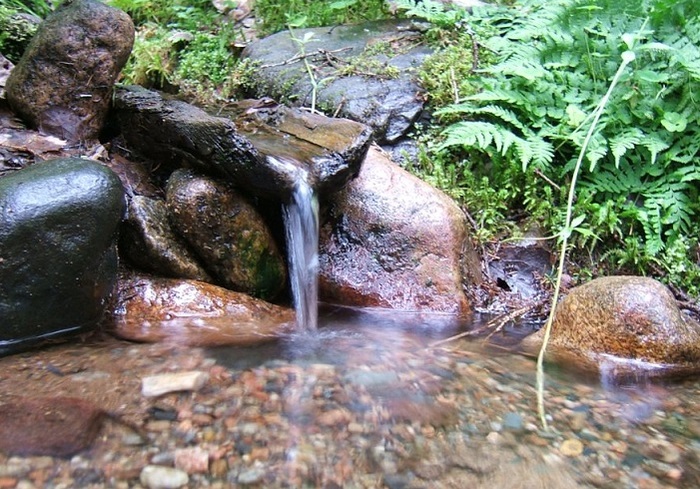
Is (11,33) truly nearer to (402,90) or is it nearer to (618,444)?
(402,90)

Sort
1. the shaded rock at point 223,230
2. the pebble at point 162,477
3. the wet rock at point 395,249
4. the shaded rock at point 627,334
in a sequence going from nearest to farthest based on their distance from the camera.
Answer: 1. the pebble at point 162,477
2. the shaded rock at point 627,334
3. the shaded rock at point 223,230
4. the wet rock at point 395,249

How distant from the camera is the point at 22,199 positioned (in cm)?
253

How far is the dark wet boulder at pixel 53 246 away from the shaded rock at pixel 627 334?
2324 mm

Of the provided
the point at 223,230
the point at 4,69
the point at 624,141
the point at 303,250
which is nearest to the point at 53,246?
the point at 223,230

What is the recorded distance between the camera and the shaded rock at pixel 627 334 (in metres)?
2.75

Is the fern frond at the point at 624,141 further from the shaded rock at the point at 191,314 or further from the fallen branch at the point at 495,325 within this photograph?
the shaded rock at the point at 191,314

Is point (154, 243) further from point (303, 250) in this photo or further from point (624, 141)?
point (624, 141)

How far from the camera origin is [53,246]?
2586 mm

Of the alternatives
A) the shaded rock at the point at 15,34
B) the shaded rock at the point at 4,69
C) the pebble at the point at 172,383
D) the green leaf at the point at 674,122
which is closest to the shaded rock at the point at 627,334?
the green leaf at the point at 674,122

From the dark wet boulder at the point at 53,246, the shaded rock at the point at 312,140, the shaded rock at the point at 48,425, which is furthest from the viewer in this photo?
the shaded rock at the point at 312,140

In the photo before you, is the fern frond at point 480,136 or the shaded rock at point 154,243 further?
the fern frond at point 480,136

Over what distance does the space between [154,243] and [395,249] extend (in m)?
1.55

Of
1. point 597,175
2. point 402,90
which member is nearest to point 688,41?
point 597,175

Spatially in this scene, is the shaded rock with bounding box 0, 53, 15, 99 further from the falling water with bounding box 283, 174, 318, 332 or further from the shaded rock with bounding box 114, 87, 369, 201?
the falling water with bounding box 283, 174, 318, 332
